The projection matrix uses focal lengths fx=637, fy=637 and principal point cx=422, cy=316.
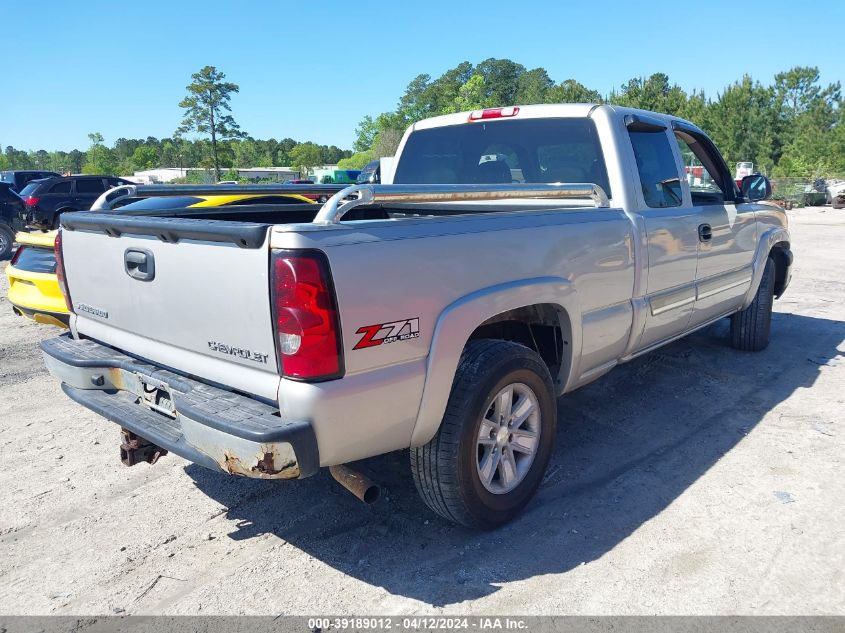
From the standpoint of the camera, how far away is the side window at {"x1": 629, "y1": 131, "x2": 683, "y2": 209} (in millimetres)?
4160

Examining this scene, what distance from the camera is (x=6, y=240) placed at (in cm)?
1396

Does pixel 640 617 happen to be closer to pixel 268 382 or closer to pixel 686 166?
pixel 268 382

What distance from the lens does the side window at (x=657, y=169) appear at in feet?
13.6

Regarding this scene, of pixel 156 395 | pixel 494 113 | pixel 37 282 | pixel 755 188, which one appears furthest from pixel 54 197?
pixel 755 188

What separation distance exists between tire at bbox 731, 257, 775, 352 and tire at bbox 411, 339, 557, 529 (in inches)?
138

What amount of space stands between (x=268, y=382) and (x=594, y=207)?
7.57 ft

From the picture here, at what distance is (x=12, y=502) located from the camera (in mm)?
3447

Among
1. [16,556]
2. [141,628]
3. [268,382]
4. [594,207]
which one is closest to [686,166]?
[594,207]

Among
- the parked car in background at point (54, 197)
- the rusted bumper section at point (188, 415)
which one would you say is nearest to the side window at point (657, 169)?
the rusted bumper section at point (188, 415)

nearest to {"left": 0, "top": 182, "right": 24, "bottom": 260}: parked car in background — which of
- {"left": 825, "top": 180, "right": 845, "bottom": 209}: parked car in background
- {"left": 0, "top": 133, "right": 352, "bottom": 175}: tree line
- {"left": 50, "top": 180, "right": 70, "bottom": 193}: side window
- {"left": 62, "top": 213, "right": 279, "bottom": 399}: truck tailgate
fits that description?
{"left": 50, "top": 180, "right": 70, "bottom": 193}: side window

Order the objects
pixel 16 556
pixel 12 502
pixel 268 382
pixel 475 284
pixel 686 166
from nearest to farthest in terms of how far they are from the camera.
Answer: pixel 268 382 < pixel 475 284 < pixel 16 556 < pixel 12 502 < pixel 686 166

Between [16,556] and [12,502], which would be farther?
[12,502]

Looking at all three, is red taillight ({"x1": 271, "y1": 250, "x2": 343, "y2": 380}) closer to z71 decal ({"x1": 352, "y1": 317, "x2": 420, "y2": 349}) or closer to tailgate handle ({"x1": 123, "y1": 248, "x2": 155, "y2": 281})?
z71 decal ({"x1": 352, "y1": 317, "x2": 420, "y2": 349})

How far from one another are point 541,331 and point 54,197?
15.8m
